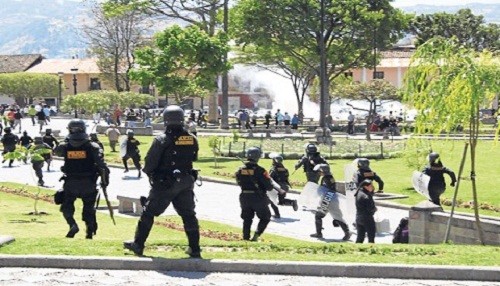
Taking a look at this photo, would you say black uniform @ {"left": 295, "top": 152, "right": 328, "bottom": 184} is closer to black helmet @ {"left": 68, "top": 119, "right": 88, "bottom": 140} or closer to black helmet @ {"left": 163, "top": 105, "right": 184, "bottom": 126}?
black helmet @ {"left": 68, "top": 119, "right": 88, "bottom": 140}

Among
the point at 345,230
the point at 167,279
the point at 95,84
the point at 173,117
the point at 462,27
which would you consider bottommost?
the point at 345,230

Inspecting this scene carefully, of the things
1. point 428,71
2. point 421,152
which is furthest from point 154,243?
point 421,152

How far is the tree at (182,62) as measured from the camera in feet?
126

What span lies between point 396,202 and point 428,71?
26.1 ft

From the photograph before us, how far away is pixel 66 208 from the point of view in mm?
12539

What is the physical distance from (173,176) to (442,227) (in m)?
5.96

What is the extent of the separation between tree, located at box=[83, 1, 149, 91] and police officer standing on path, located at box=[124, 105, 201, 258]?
205ft

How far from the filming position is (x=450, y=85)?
12992mm

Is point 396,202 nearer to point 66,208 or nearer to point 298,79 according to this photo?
point 66,208

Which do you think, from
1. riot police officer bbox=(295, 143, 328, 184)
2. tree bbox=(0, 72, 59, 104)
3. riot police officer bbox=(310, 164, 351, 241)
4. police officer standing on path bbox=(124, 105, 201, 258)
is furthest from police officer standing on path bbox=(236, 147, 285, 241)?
tree bbox=(0, 72, 59, 104)

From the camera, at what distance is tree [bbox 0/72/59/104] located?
81.1 metres

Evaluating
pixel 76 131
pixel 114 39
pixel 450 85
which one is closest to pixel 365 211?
pixel 450 85

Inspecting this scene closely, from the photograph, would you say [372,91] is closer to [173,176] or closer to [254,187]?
[254,187]

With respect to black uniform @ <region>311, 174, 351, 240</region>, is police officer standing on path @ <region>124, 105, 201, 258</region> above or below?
above
